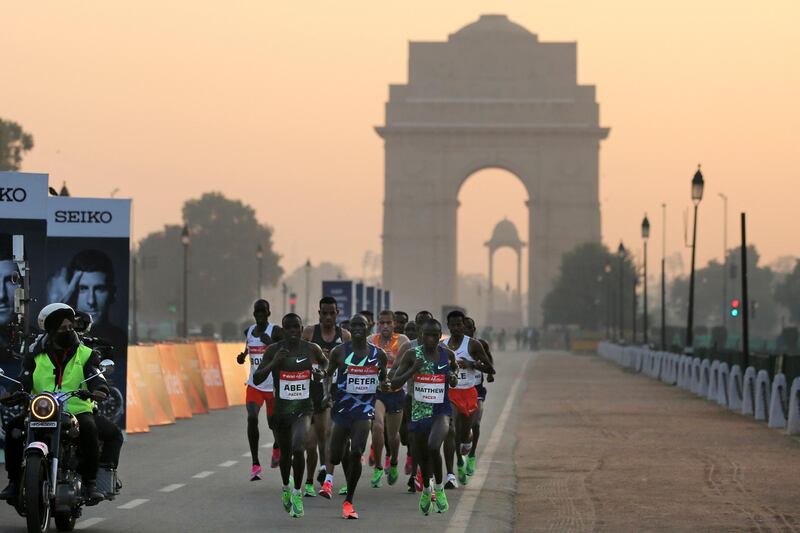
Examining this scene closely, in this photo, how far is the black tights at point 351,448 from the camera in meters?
14.6

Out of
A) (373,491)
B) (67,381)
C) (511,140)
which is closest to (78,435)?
(67,381)

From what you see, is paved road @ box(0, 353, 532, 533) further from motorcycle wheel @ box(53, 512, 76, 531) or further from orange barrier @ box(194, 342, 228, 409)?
orange barrier @ box(194, 342, 228, 409)

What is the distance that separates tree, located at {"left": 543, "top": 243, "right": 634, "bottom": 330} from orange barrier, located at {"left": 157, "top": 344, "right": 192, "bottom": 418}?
90107 mm

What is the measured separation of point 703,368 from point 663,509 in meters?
26.3

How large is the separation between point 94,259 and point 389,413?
24.5 ft

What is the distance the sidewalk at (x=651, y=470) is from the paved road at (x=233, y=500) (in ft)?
1.11

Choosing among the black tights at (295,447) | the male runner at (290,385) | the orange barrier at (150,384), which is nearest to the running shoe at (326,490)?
the black tights at (295,447)

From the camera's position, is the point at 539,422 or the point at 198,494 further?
the point at 539,422

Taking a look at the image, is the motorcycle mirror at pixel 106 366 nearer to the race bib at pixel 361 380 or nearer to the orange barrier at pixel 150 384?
the race bib at pixel 361 380

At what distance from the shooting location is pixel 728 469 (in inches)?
799

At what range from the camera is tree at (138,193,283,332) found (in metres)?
174

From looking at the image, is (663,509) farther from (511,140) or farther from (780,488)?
(511,140)

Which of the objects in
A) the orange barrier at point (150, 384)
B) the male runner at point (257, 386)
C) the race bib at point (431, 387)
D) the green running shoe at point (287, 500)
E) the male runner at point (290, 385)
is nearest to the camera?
the green running shoe at point (287, 500)

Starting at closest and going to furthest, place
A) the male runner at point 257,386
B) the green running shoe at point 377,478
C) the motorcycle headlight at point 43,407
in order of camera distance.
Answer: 1. the motorcycle headlight at point 43,407
2. the green running shoe at point 377,478
3. the male runner at point 257,386
